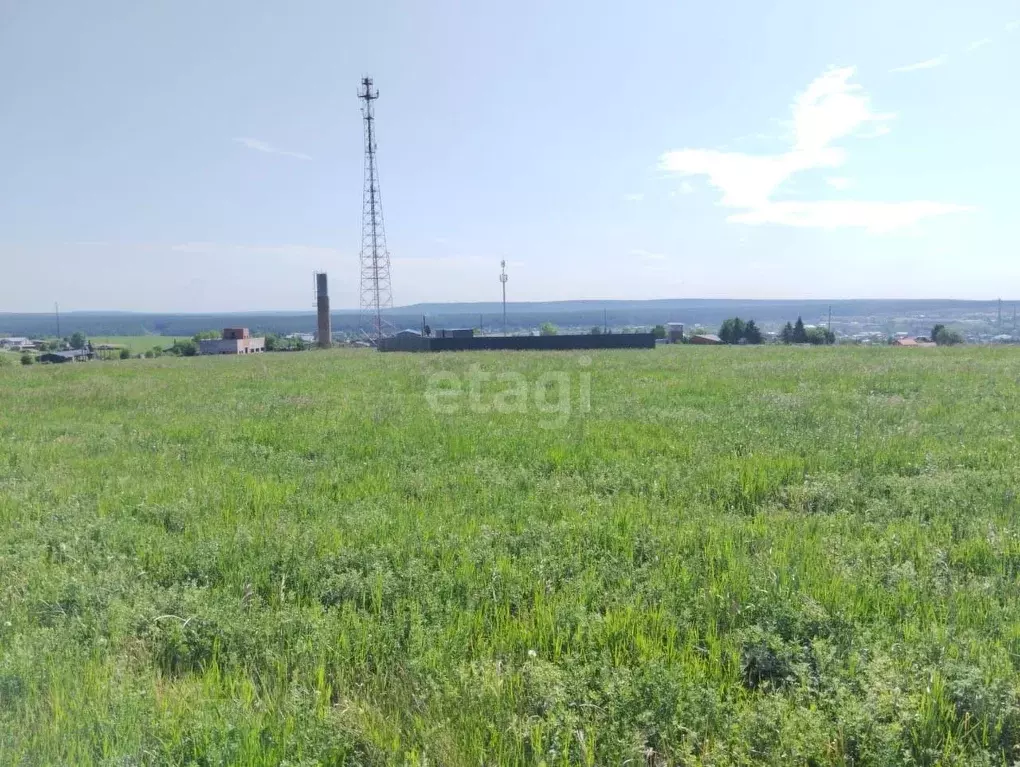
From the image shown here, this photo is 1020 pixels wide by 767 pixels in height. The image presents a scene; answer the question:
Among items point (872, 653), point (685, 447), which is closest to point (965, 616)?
point (872, 653)

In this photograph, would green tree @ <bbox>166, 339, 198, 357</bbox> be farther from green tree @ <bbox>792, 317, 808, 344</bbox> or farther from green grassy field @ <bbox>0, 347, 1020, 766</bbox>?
green grassy field @ <bbox>0, 347, 1020, 766</bbox>

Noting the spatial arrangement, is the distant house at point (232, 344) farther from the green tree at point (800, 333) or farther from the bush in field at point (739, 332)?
the green tree at point (800, 333)

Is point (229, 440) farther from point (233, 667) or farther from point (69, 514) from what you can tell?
point (233, 667)

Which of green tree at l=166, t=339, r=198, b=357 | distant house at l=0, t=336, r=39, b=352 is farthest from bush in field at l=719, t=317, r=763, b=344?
distant house at l=0, t=336, r=39, b=352

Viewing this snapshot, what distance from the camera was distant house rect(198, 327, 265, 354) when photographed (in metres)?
72.3

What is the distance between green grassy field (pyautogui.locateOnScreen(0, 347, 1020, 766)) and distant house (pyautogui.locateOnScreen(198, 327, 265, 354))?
67772 mm

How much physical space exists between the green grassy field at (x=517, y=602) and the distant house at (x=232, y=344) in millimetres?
67772

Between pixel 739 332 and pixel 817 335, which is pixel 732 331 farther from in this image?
pixel 817 335

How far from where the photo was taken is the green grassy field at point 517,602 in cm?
279

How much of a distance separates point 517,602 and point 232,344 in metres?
76.1

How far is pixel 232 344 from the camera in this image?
73000mm

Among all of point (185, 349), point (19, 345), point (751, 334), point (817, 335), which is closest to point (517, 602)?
point (751, 334)

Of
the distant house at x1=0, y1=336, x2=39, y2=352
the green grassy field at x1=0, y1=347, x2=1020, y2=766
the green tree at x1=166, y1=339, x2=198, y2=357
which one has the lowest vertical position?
the green grassy field at x1=0, y1=347, x2=1020, y2=766

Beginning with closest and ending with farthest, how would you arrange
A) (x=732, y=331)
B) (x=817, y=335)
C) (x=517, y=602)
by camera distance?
(x=517, y=602), (x=732, y=331), (x=817, y=335)
